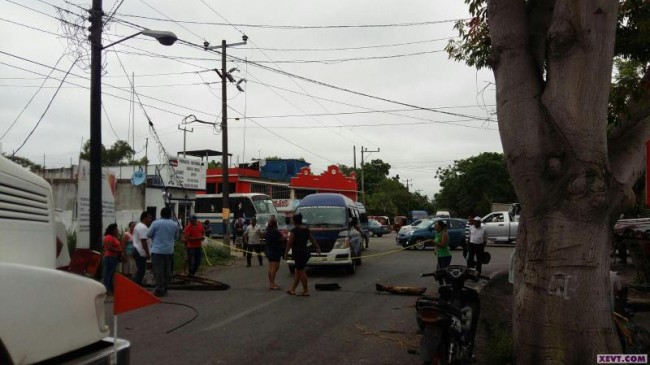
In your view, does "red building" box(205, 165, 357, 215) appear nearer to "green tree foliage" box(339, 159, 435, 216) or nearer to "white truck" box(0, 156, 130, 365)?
"green tree foliage" box(339, 159, 435, 216)

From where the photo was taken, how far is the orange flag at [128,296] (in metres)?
3.95

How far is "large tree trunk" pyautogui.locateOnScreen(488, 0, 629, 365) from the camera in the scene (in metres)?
5.21

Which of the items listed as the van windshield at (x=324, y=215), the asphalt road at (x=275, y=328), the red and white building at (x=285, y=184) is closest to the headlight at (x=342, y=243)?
A: the van windshield at (x=324, y=215)

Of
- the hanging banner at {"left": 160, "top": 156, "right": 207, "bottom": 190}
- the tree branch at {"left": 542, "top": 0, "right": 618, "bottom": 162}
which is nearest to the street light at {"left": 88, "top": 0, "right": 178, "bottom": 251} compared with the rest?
the tree branch at {"left": 542, "top": 0, "right": 618, "bottom": 162}

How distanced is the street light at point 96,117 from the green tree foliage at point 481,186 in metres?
57.7

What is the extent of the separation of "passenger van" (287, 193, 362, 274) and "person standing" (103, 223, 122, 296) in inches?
205

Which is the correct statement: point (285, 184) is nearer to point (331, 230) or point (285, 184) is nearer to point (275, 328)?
point (331, 230)

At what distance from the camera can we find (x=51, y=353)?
9.55ft

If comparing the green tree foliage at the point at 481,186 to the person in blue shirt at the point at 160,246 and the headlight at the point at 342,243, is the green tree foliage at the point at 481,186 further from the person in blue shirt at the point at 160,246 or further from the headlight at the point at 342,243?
the person in blue shirt at the point at 160,246

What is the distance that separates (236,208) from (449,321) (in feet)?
105

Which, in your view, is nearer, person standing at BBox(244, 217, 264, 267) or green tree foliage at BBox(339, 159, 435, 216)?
person standing at BBox(244, 217, 264, 267)

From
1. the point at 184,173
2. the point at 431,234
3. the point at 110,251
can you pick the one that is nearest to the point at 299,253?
the point at 110,251

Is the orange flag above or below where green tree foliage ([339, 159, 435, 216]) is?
below

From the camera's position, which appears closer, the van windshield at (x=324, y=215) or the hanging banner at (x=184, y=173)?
the van windshield at (x=324, y=215)
